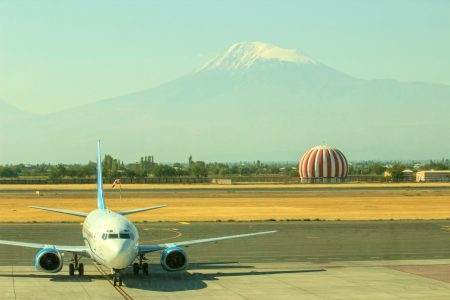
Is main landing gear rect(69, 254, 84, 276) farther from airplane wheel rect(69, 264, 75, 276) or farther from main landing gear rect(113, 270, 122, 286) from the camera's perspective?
main landing gear rect(113, 270, 122, 286)

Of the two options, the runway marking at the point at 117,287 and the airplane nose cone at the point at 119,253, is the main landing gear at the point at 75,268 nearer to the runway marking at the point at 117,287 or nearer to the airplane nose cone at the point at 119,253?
the runway marking at the point at 117,287

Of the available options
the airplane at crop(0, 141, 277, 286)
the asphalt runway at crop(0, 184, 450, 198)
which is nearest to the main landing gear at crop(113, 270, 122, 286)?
the airplane at crop(0, 141, 277, 286)

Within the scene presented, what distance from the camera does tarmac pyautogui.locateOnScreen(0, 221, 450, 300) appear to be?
113 feet

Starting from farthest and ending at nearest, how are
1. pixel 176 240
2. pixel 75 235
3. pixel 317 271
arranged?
1. pixel 75 235
2. pixel 176 240
3. pixel 317 271

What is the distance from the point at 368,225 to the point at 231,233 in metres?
14.8

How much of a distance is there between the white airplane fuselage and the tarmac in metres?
1.35

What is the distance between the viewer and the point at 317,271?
137ft

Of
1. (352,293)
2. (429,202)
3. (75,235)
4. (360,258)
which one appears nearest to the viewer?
(352,293)

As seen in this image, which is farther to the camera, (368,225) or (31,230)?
(368,225)

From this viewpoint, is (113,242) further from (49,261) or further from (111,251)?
(49,261)

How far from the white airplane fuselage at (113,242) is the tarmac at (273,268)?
1.35m

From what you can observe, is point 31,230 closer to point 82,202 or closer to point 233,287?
point 233,287

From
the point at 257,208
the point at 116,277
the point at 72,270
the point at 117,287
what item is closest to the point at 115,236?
the point at 116,277

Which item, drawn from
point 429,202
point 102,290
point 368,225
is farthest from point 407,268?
point 429,202
